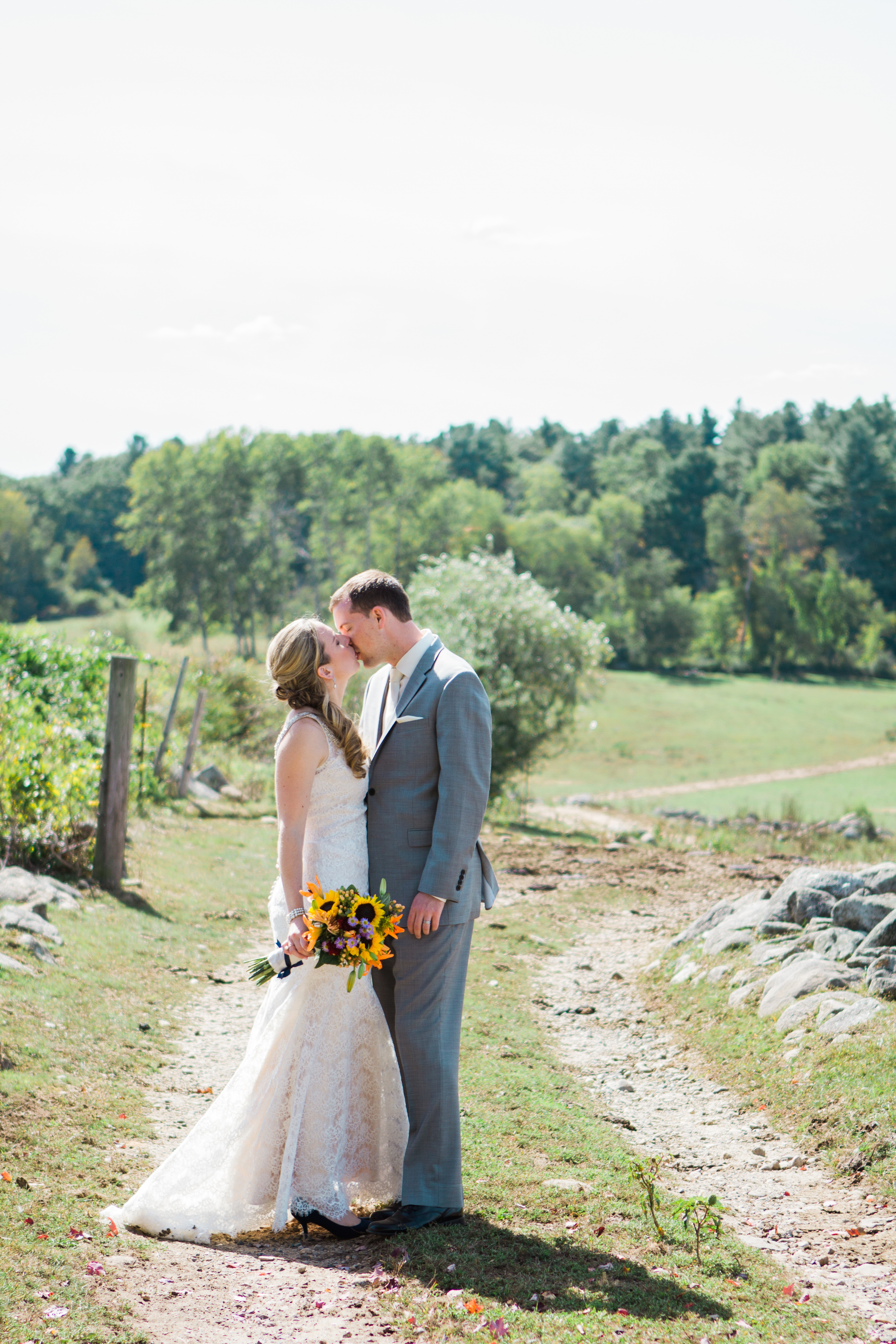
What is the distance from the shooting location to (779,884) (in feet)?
43.8

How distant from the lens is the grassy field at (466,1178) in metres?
3.63

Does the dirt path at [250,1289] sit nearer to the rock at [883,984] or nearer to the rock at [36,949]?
the rock at [36,949]

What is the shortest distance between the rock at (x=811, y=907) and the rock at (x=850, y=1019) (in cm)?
209

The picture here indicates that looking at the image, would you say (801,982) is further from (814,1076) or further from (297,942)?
(297,942)

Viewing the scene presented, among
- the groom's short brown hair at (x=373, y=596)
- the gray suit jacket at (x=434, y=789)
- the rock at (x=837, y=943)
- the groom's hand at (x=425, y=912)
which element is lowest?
the rock at (x=837, y=943)

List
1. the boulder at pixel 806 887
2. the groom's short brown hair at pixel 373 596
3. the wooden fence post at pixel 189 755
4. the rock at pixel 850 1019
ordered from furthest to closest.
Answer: the wooden fence post at pixel 189 755 → the boulder at pixel 806 887 → the rock at pixel 850 1019 → the groom's short brown hair at pixel 373 596

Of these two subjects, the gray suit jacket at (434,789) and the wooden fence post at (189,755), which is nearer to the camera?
the gray suit jacket at (434,789)

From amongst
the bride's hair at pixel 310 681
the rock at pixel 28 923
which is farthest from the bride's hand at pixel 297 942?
the rock at pixel 28 923

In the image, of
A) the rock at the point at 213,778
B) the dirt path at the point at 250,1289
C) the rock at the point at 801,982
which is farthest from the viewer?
the rock at the point at 213,778

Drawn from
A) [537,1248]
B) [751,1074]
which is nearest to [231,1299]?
[537,1248]

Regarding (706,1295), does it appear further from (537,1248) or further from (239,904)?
(239,904)

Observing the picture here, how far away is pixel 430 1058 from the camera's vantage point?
173 inches

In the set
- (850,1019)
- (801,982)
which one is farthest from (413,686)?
(801,982)

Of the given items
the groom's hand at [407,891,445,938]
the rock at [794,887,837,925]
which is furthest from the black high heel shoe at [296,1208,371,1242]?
the rock at [794,887,837,925]
